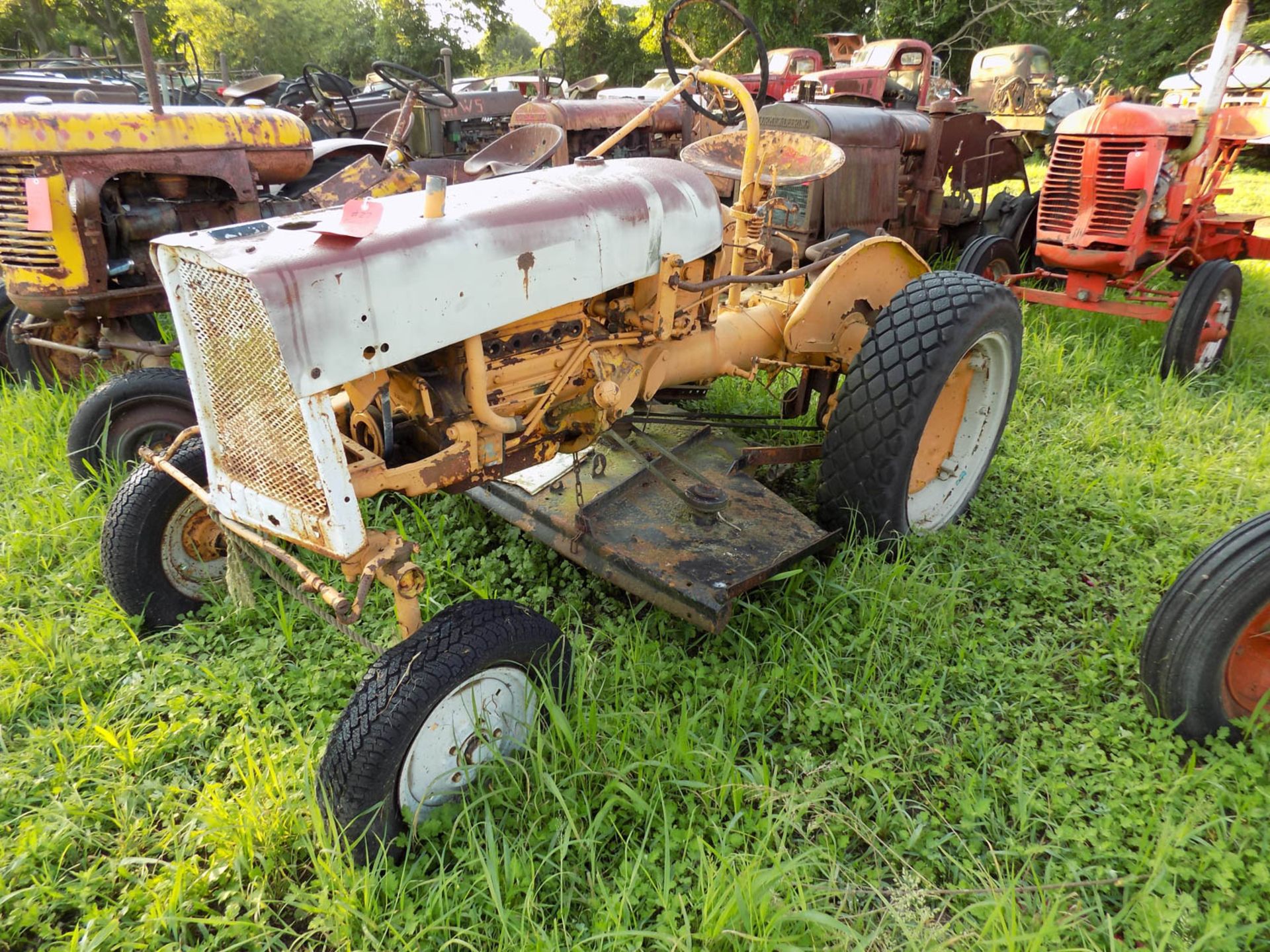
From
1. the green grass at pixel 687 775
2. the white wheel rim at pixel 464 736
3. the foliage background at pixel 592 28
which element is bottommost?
the green grass at pixel 687 775

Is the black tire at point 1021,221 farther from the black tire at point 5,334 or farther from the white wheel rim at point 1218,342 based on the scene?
the black tire at point 5,334

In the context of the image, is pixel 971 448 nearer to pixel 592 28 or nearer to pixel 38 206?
pixel 38 206

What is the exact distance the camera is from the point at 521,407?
7.25ft

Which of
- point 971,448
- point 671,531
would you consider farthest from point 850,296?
point 671,531

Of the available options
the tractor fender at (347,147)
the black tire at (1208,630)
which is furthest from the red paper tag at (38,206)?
the black tire at (1208,630)

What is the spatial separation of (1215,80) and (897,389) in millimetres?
3516

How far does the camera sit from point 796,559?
255cm

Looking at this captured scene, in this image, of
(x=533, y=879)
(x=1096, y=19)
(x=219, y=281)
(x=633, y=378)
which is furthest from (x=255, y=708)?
(x=1096, y=19)

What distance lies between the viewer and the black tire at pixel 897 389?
2.61 meters

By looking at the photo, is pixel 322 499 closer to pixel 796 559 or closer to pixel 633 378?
pixel 633 378

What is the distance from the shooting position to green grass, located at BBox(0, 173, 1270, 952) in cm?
171

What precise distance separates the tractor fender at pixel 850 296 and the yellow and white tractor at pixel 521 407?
1 centimetres

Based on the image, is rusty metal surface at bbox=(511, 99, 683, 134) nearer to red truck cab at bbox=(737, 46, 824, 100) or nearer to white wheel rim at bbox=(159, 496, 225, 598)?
red truck cab at bbox=(737, 46, 824, 100)

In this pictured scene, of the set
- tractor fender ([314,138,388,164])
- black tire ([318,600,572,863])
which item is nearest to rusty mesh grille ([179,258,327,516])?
black tire ([318,600,572,863])
